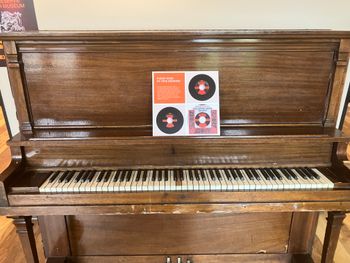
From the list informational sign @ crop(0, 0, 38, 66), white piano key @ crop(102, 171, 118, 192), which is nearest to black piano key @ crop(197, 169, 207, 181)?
white piano key @ crop(102, 171, 118, 192)

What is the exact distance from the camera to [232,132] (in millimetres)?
1473

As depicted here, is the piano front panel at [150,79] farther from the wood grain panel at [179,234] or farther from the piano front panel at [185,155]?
the wood grain panel at [179,234]

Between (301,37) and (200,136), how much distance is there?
2.16ft

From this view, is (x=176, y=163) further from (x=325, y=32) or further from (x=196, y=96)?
(x=325, y=32)

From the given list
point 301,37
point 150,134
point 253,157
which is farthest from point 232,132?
point 301,37

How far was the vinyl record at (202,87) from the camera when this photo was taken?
1.45 m

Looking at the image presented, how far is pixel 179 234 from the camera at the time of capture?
177 centimetres

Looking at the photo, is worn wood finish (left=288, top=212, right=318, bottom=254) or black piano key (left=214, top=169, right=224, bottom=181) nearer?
black piano key (left=214, top=169, right=224, bottom=181)

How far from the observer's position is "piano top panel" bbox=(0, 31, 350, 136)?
138 centimetres

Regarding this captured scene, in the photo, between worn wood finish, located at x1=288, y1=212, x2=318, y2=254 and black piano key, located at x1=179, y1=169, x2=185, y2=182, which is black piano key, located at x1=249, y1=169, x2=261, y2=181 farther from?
worn wood finish, located at x1=288, y1=212, x2=318, y2=254

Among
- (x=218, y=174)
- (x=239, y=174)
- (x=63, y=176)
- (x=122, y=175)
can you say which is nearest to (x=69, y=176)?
(x=63, y=176)

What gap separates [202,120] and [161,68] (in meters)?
0.33

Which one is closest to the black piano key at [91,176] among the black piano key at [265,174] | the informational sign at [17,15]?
the black piano key at [265,174]

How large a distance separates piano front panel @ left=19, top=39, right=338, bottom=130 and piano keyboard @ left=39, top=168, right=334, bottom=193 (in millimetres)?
260
